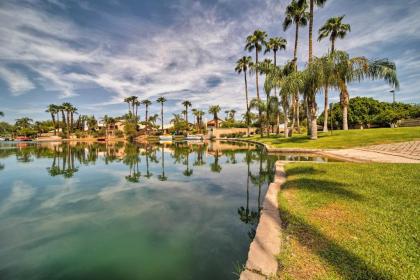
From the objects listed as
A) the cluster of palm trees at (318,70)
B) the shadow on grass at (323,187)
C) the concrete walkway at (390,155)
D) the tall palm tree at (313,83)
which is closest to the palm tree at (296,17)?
the cluster of palm trees at (318,70)

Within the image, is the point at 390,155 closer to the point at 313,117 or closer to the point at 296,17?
the point at 313,117

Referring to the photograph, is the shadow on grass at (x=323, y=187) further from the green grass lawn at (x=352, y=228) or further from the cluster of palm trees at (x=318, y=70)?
the cluster of palm trees at (x=318, y=70)

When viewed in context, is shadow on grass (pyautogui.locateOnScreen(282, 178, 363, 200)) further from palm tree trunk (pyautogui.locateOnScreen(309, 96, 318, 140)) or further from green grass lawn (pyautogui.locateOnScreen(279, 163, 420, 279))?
palm tree trunk (pyautogui.locateOnScreen(309, 96, 318, 140))

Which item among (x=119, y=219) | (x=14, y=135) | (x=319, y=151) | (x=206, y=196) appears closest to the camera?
(x=119, y=219)

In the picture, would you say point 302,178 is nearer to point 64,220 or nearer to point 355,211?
point 355,211

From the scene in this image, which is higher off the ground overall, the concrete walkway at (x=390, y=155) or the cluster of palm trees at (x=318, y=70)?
the cluster of palm trees at (x=318, y=70)

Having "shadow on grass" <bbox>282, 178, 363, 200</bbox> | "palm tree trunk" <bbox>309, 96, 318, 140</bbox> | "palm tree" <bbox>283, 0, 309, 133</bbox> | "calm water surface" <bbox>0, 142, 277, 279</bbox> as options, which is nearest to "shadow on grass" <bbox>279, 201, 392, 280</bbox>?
"calm water surface" <bbox>0, 142, 277, 279</bbox>

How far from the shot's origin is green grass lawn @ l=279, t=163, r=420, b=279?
9.34ft

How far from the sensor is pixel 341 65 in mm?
21422

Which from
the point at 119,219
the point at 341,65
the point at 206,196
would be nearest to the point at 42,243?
the point at 119,219

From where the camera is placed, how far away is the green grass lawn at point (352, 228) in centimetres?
285

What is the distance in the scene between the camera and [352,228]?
3.89 meters

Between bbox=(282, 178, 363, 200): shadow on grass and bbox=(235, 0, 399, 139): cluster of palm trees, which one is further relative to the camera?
bbox=(235, 0, 399, 139): cluster of palm trees

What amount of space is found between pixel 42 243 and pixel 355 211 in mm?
6739
